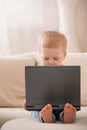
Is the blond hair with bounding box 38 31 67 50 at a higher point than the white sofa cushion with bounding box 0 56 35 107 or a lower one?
higher

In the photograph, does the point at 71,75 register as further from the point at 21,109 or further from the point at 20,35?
the point at 20,35

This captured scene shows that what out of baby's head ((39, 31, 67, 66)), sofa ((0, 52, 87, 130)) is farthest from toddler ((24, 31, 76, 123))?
sofa ((0, 52, 87, 130))

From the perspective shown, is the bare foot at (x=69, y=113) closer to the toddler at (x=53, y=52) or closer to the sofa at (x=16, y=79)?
the toddler at (x=53, y=52)

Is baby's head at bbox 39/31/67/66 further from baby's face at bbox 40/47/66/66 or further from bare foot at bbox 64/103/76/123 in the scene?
bare foot at bbox 64/103/76/123

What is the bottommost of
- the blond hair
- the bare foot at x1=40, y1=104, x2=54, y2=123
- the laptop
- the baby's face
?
the bare foot at x1=40, y1=104, x2=54, y2=123

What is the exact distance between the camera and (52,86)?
1435 millimetres

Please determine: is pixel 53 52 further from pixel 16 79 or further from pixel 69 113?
pixel 16 79

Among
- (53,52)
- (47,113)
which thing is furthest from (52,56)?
(47,113)

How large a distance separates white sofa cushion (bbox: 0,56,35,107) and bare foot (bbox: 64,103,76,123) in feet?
2.28

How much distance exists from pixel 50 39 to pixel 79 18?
115 centimetres

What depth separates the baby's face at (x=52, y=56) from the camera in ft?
5.09

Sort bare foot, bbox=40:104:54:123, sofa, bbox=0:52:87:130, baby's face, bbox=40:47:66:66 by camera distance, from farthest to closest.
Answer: sofa, bbox=0:52:87:130, baby's face, bbox=40:47:66:66, bare foot, bbox=40:104:54:123

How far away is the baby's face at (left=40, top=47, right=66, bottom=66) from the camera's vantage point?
5.09 feet

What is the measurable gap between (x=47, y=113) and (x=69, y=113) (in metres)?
0.10
